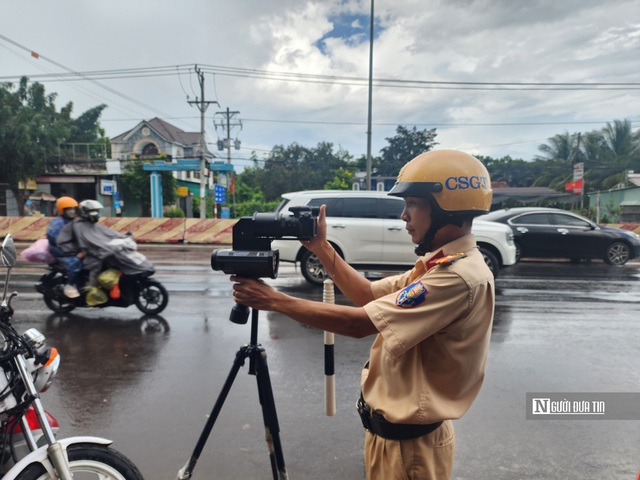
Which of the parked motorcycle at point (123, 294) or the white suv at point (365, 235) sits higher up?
the white suv at point (365, 235)

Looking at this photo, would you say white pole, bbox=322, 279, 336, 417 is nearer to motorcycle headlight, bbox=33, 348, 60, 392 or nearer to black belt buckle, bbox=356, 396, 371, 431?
black belt buckle, bbox=356, 396, 371, 431

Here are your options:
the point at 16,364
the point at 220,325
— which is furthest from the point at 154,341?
the point at 16,364

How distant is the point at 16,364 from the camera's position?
1792 millimetres

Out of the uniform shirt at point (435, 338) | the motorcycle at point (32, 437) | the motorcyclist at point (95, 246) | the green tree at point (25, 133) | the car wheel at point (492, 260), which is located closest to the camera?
the uniform shirt at point (435, 338)

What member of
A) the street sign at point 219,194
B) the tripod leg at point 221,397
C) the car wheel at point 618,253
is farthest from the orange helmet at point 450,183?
the street sign at point 219,194

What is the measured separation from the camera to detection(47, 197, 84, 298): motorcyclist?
548 cm

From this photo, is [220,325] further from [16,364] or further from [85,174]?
[85,174]

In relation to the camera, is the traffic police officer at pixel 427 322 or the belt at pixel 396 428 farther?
the belt at pixel 396 428

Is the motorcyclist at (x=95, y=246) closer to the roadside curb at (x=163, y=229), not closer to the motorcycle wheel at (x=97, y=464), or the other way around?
the motorcycle wheel at (x=97, y=464)

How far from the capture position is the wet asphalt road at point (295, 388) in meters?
2.61

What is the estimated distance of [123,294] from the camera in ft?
18.1

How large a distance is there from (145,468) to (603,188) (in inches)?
1400

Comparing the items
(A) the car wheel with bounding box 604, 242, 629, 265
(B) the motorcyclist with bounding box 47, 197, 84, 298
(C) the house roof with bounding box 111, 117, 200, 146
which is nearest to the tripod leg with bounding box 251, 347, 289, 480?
(B) the motorcyclist with bounding box 47, 197, 84, 298

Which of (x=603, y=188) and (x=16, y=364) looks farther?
(x=603, y=188)
